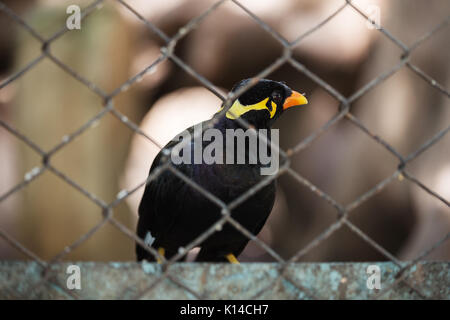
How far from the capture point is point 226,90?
506 cm

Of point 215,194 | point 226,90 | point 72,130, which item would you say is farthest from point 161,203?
point 226,90

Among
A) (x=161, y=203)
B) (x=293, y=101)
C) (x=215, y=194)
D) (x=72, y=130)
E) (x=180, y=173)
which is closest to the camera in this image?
(x=180, y=173)

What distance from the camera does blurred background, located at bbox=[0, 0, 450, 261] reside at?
13.8 ft

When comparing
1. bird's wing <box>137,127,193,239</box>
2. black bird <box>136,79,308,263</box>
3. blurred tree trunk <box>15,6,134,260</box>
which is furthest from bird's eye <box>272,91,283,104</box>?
blurred tree trunk <box>15,6,134,260</box>

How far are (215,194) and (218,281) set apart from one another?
0.90 meters

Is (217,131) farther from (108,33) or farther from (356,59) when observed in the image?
(356,59)

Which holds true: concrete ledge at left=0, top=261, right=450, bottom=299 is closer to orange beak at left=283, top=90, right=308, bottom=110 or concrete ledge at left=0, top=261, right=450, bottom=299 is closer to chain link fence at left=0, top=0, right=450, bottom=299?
chain link fence at left=0, top=0, right=450, bottom=299

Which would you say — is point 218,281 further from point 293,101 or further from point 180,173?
point 293,101

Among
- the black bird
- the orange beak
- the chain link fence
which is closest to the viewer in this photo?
the chain link fence

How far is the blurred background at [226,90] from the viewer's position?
166 inches

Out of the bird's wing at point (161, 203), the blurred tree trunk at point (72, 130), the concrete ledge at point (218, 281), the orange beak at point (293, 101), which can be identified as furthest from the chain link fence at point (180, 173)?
the blurred tree trunk at point (72, 130)

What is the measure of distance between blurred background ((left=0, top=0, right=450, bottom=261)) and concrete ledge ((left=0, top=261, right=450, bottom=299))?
9.14 feet

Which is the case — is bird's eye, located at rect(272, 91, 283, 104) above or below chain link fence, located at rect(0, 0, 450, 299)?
above

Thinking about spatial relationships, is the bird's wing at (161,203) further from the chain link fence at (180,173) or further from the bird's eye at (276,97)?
the chain link fence at (180,173)
